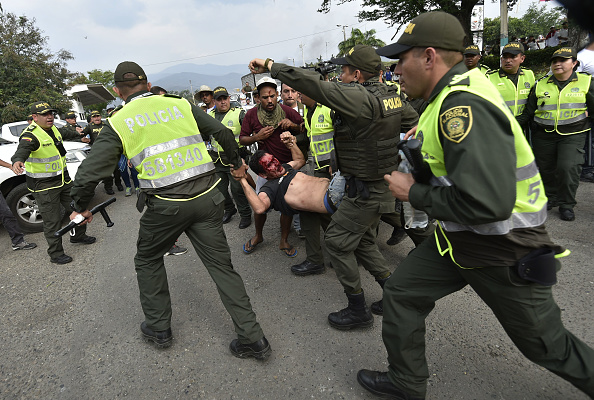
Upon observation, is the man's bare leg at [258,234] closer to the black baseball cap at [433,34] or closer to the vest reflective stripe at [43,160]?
the vest reflective stripe at [43,160]

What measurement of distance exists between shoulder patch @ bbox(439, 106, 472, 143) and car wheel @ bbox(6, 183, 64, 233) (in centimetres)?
624

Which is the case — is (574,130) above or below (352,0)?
below

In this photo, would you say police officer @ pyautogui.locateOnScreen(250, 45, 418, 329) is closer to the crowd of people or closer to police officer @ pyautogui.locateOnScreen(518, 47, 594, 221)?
the crowd of people

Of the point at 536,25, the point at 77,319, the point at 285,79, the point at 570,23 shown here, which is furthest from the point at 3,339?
the point at 536,25

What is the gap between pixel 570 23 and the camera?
0.88 metres

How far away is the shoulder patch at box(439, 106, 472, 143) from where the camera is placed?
1248 millimetres

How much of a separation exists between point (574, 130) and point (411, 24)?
383 centimetres

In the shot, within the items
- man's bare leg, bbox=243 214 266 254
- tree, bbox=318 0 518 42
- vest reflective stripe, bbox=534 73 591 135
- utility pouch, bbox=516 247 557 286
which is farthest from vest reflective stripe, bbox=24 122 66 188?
tree, bbox=318 0 518 42

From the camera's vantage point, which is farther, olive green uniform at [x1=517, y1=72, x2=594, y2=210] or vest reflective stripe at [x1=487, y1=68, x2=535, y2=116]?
vest reflective stripe at [x1=487, y1=68, x2=535, y2=116]

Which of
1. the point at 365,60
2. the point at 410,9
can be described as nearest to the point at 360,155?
the point at 365,60

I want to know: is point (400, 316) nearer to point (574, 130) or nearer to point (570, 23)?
point (570, 23)

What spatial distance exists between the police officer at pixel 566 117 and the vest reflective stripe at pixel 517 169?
3.49 meters

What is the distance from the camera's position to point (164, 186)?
240 centimetres

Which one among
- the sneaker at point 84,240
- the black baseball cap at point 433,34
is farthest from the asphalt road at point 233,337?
the black baseball cap at point 433,34
